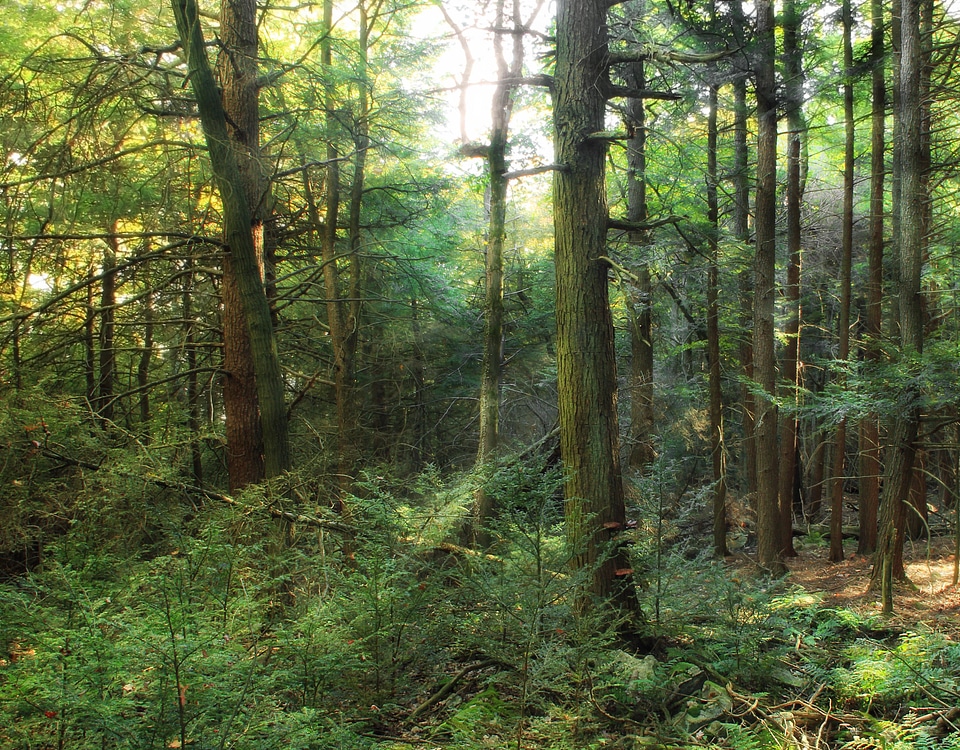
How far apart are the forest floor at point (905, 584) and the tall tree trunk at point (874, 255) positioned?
679 millimetres

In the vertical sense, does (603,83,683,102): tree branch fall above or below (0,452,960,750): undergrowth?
above

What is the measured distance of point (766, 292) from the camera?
1055cm

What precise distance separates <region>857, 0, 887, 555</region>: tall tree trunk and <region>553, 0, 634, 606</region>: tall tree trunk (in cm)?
631

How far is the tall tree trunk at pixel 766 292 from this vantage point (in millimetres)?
10477

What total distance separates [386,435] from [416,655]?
352 inches

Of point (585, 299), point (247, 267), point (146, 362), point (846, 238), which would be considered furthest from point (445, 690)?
point (846, 238)

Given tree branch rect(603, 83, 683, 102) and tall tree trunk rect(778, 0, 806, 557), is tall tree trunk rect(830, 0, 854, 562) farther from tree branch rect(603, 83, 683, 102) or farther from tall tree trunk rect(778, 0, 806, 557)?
tree branch rect(603, 83, 683, 102)

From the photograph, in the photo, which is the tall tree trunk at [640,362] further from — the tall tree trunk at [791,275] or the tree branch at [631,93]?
the tree branch at [631,93]

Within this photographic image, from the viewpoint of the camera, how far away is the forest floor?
24.8 ft

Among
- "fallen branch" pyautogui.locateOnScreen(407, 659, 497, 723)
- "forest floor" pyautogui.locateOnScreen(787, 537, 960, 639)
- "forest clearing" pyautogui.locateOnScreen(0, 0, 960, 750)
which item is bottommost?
"forest floor" pyautogui.locateOnScreen(787, 537, 960, 639)

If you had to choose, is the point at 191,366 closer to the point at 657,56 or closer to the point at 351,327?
the point at 351,327

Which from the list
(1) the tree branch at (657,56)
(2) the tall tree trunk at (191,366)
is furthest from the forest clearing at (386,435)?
(2) the tall tree trunk at (191,366)

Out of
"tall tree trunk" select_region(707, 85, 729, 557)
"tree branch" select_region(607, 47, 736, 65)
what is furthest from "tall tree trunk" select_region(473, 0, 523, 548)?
"tree branch" select_region(607, 47, 736, 65)

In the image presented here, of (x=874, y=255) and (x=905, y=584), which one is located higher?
(x=874, y=255)
